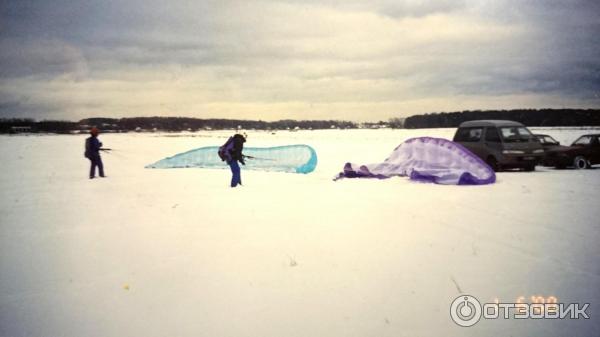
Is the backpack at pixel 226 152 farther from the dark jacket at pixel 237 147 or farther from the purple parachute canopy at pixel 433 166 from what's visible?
the purple parachute canopy at pixel 433 166

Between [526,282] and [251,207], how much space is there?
15.1ft

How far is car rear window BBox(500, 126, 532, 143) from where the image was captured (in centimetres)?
1311

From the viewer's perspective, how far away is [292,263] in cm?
421

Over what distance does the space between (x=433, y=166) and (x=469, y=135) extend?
390 cm

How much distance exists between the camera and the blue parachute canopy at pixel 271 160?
13.8 meters

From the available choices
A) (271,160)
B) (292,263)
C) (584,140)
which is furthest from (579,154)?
(292,263)

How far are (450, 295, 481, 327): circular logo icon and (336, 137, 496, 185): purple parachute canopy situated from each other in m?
7.03

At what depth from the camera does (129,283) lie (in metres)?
3.79

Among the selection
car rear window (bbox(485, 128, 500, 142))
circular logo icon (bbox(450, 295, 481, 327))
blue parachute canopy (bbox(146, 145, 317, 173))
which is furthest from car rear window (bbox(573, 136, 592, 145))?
circular logo icon (bbox(450, 295, 481, 327))

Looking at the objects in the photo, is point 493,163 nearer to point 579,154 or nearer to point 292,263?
point 579,154

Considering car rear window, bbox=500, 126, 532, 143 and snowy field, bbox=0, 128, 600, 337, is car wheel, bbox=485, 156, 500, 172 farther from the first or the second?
snowy field, bbox=0, 128, 600, 337

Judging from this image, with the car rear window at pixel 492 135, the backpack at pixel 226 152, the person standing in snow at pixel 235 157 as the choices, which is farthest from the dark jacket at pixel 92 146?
the car rear window at pixel 492 135

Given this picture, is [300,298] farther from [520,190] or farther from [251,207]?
[520,190]

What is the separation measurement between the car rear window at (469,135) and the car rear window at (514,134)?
2.39 feet
